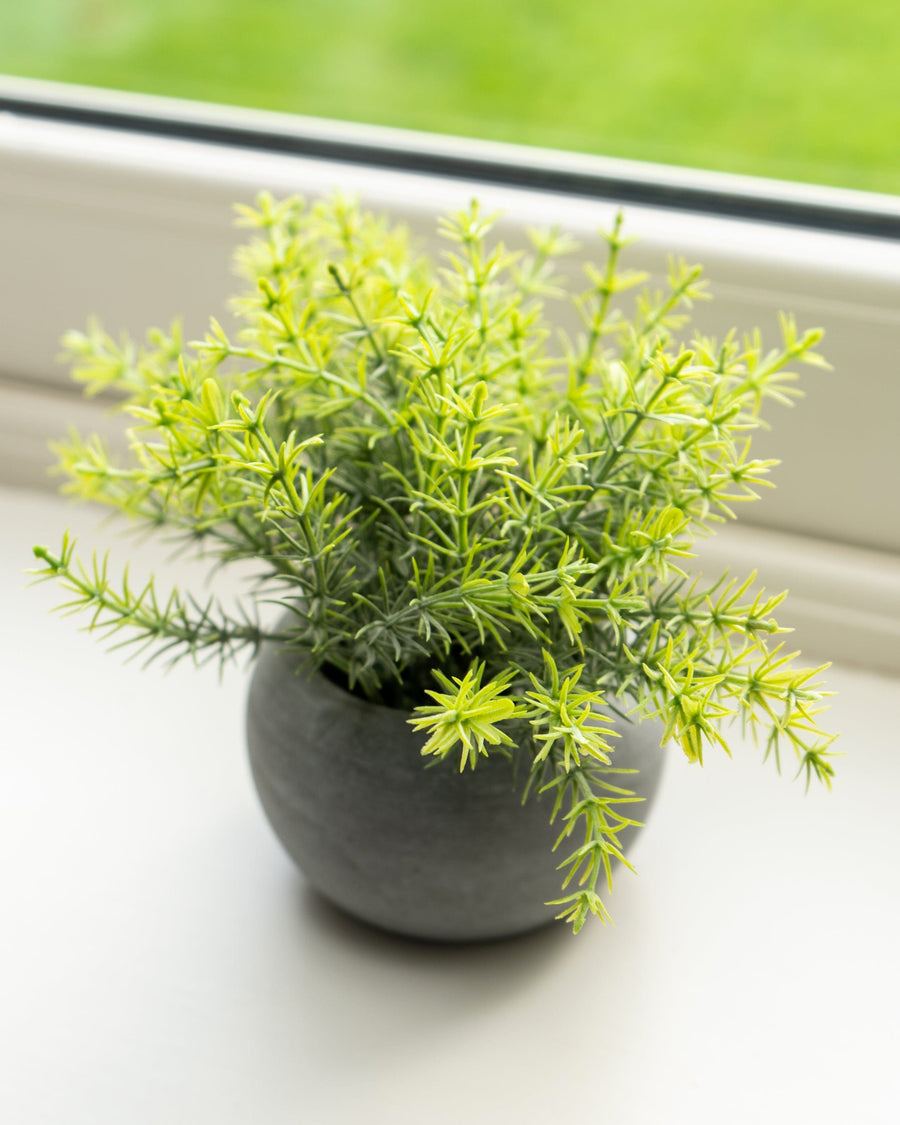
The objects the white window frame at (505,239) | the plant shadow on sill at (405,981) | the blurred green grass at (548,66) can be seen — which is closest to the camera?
the plant shadow on sill at (405,981)

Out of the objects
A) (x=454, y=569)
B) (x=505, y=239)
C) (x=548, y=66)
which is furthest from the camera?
(x=548, y=66)

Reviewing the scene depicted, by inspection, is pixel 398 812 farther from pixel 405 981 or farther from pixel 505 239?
pixel 505 239

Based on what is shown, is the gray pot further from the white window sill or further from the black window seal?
the black window seal

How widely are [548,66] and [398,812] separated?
1108mm

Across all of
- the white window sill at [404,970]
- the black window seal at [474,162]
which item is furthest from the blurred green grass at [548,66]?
the white window sill at [404,970]

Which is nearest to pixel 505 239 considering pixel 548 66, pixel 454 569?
pixel 454 569

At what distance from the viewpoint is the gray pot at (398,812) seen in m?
0.39

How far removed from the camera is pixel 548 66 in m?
1.28

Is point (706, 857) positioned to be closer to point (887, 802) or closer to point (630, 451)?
point (887, 802)

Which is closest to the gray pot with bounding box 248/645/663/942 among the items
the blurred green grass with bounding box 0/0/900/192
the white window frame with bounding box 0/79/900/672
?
the white window frame with bounding box 0/79/900/672

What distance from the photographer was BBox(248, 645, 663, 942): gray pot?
385 millimetres

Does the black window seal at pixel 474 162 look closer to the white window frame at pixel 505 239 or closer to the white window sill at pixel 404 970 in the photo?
the white window frame at pixel 505 239

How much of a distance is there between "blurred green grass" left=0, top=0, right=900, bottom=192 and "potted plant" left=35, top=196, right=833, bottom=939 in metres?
0.73

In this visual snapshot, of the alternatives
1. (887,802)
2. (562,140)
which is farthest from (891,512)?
(562,140)
